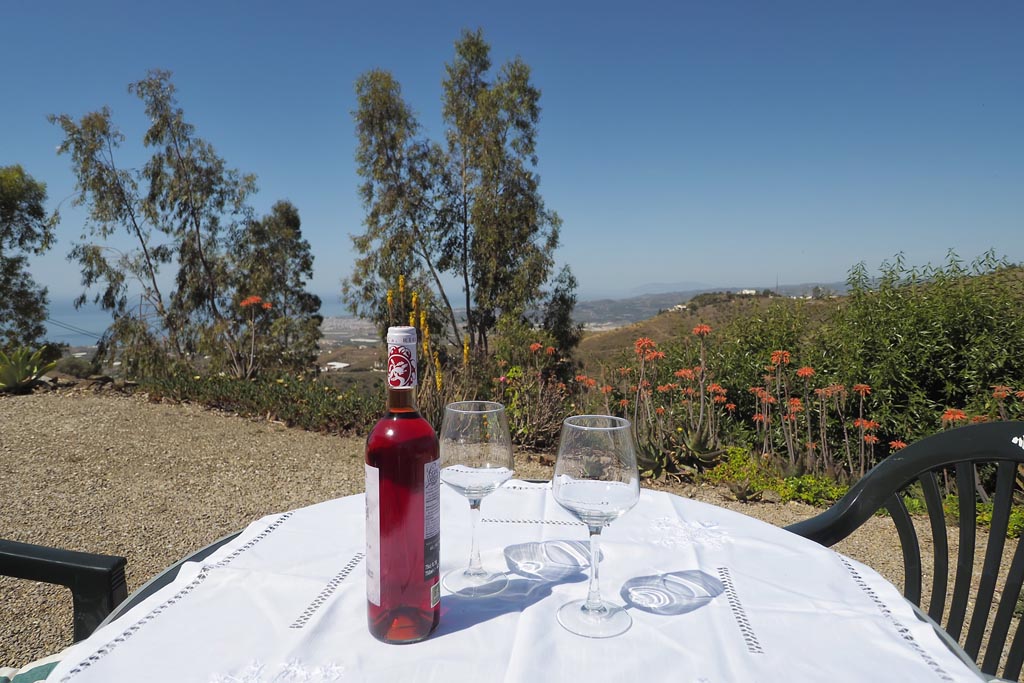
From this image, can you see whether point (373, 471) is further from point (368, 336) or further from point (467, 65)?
point (467, 65)

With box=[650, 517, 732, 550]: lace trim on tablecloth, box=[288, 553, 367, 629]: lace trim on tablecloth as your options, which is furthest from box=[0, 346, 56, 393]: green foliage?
box=[650, 517, 732, 550]: lace trim on tablecloth

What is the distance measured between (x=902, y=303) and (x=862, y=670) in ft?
15.8

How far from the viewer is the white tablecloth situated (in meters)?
0.76

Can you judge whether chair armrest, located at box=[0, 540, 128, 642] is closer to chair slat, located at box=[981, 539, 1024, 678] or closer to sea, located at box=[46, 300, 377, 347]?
chair slat, located at box=[981, 539, 1024, 678]

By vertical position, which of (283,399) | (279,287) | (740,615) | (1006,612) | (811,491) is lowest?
(811,491)

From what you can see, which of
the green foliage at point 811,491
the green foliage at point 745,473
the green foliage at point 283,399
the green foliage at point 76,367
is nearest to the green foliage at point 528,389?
the green foliage at point 283,399

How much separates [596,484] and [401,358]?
1.10 feet

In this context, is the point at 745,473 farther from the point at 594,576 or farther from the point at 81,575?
the point at 81,575

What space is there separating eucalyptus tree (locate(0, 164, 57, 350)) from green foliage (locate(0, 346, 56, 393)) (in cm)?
292

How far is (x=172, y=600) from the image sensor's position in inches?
36.3

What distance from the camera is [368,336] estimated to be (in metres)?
8.41

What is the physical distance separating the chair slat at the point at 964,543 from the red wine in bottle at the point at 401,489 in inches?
49.3

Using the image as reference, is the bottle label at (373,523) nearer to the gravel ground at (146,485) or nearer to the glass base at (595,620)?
the glass base at (595,620)

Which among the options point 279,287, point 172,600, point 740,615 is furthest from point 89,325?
point 740,615
